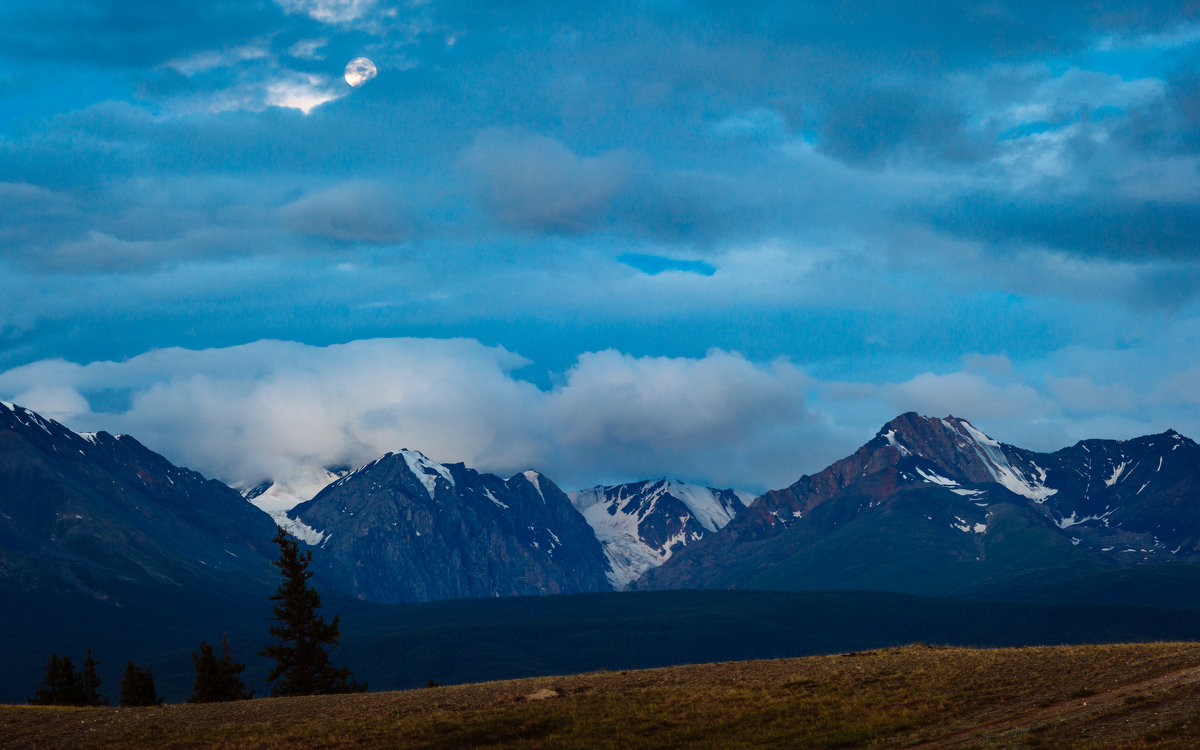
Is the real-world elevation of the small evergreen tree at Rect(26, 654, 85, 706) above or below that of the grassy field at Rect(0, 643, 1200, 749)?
above

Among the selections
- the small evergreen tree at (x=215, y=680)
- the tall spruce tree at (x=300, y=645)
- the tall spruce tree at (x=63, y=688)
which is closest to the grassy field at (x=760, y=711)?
the tall spruce tree at (x=300, y=645)

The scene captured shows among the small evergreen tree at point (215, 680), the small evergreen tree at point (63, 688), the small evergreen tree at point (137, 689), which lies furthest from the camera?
the small evergreen tree at point (63, 688)

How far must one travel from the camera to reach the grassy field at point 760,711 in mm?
51469

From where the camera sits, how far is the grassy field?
5147 cm

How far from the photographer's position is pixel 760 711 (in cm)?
6000

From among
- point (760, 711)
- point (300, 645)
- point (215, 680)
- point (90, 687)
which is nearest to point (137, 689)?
point (90, 687)

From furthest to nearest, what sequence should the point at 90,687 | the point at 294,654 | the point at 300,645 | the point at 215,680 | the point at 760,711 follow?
the point at 90,687 < the point at 215,680 < the point at 300,645 < the point at 294,654 < the point at 760,711

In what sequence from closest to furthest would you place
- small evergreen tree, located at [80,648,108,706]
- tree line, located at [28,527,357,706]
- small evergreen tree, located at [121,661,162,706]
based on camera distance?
tree line, located at [28,527,357,706], small evergreen tree, located at [121,661,162,706], small evergreen tree, located at [80,648,108,706]

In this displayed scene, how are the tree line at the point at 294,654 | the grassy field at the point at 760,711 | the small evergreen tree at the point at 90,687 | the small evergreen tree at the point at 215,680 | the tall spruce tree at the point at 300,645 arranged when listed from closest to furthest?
the grassy field at the point at 760,711, the tall spruce tree at the point at 300,645, the tree line at the point at 294,654, the small evergreen tree at the point at 215,680, the small evergreen tree at the point at 90,687

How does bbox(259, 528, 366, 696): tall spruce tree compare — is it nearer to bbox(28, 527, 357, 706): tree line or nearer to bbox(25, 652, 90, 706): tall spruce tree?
bbox(28, 527, 357, 706): tree line

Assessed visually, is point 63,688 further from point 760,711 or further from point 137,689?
point 760,711

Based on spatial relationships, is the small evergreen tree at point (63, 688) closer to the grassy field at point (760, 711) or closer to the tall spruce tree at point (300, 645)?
the tall spruce tree at point (300, 645)

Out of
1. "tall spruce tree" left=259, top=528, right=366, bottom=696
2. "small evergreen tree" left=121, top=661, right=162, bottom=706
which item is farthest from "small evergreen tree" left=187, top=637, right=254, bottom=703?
"tall spruce tree" left=259, top=528, right=366, bottom=696

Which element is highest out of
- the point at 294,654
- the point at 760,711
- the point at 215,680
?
the point at 294,654
